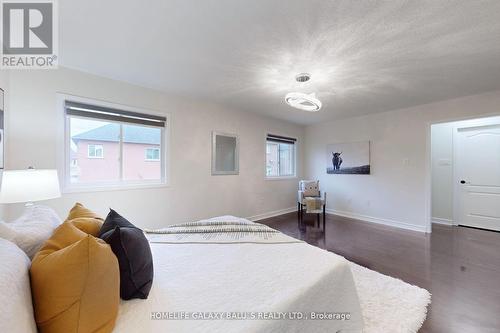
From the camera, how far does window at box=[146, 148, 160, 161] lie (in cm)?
Result: 338

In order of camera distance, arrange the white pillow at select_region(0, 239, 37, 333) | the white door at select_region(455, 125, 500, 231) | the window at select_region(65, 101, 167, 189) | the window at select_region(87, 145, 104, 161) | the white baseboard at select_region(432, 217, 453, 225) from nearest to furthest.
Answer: the white pillow at select_region(0, 239, 37, 333) < the window at select_region(65, 101, 167, 189) < the window at select_region(87, 145, 104, 161) < the white door at select_region(455, 125, 500, 231) < the white baseboard at select_region(432, 217, 453, 225)

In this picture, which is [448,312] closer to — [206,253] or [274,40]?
[206,253]

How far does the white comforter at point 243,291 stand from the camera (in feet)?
3.11

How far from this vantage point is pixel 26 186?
5.65ft

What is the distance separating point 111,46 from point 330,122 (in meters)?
4.76

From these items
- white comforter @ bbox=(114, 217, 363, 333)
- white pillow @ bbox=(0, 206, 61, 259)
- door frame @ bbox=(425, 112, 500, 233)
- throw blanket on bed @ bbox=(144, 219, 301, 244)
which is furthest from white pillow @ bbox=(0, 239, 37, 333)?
door frame @ bbox=(425, 112, 500, 233)

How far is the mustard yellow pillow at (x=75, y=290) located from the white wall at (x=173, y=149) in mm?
2306

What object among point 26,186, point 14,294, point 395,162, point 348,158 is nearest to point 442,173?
point 395,162

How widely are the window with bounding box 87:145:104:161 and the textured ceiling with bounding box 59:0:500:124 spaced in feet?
3.19

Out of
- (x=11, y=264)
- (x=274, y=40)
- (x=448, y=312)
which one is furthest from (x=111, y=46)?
(x=448, y=312)

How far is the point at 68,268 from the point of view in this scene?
2.57ft

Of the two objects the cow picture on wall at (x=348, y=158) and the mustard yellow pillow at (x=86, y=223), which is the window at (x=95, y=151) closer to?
the mustard yellow pillow at (x=86, y=223)

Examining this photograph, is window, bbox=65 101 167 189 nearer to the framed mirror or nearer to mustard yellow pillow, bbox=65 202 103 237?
the framed mirror

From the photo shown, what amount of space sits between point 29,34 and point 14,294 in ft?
7.81
